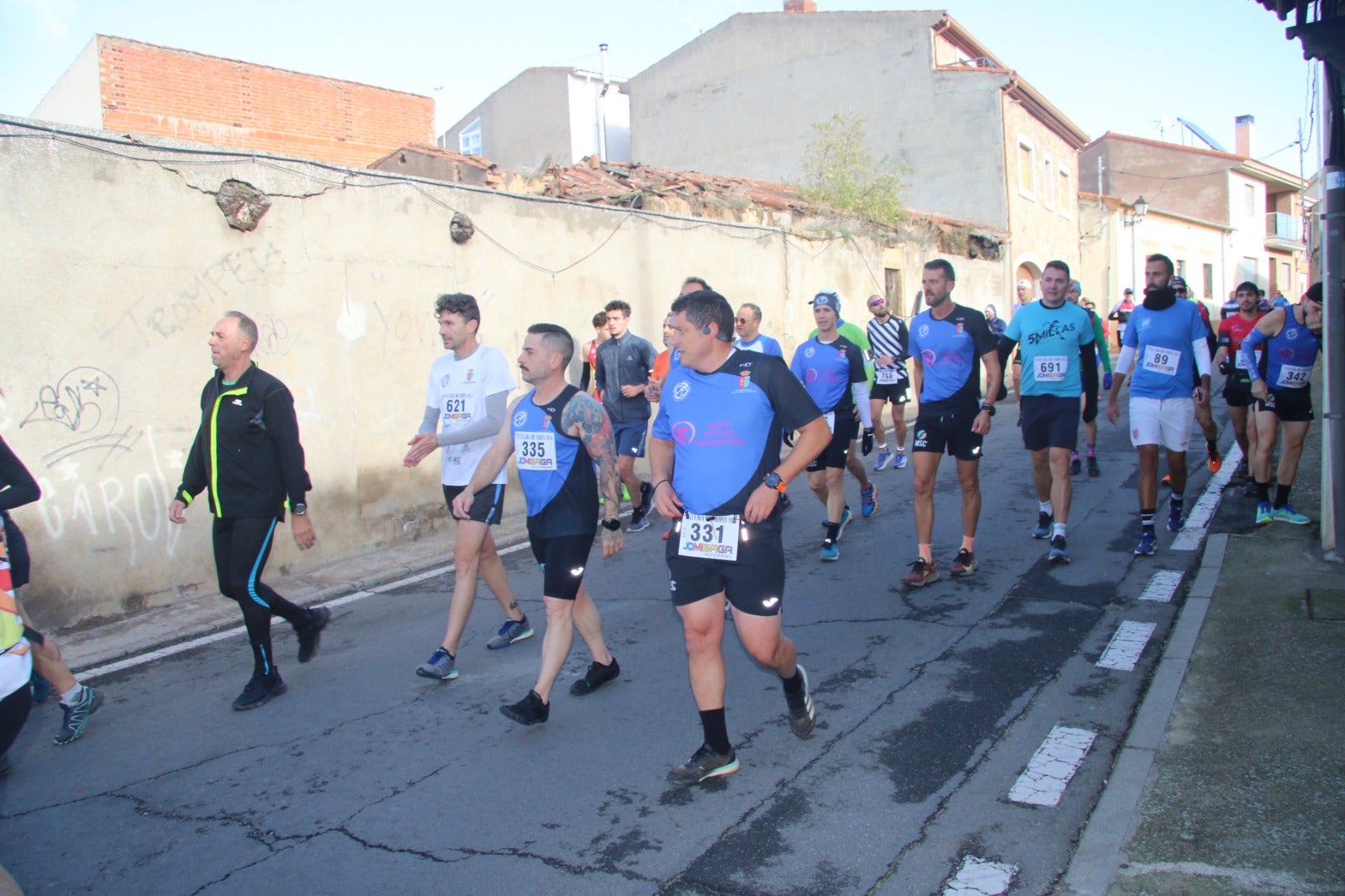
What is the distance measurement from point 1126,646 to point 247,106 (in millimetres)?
20631

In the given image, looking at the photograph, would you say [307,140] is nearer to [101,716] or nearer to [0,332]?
[0,332]

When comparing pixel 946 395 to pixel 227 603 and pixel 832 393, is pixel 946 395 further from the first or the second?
pixel 227 603

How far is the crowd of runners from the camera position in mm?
3758

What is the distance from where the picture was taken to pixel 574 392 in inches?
185

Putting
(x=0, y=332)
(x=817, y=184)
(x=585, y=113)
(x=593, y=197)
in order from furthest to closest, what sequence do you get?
(x=585, y=113)
(x=817, y=184)
(x=593, y=197)
(x=0, y=332)

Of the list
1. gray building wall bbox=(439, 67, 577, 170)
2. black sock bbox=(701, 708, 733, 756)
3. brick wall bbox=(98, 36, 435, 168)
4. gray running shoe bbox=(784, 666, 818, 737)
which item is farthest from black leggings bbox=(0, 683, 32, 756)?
gray building wall bbox=(439, 67, 577, 170)

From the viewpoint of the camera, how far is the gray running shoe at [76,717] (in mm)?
4711

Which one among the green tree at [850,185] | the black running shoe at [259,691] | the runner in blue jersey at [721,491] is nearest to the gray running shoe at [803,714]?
the runner in blue jersey at [721,491]

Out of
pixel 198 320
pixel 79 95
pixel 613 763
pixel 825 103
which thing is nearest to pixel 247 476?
pixel 613 763

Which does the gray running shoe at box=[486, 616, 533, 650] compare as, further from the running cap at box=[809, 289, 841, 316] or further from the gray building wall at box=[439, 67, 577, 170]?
A: the gray building wall at box=[439, 67, 577, 170]

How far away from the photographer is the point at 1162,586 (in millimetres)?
6156

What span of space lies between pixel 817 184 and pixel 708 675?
17973 mm

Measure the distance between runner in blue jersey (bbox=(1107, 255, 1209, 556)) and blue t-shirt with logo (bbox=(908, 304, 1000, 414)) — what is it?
1152 millimetres

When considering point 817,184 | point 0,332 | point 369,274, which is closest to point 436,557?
point 369,274
